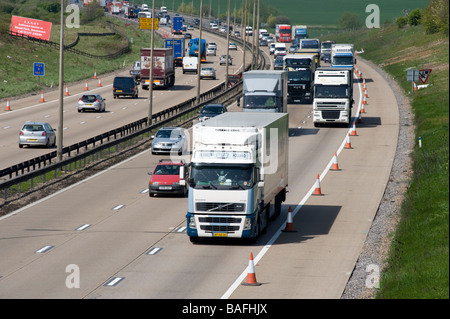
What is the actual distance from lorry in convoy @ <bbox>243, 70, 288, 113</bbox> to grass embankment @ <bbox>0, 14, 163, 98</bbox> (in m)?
31.7

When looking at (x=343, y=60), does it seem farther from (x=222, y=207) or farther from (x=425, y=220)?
(x=222, y=207)

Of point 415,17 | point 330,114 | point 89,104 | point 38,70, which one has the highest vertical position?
point 415,17

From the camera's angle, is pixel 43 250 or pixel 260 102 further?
pixel 260 102

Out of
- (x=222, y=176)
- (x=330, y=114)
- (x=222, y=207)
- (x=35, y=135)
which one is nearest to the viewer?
(x=222, y=207)

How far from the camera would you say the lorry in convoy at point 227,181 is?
27.3 m

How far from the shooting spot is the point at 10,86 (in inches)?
3378

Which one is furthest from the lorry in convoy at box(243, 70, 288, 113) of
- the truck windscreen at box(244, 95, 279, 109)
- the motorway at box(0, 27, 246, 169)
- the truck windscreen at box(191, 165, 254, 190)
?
the truck windscreen at box(191, 165, 254, 190)

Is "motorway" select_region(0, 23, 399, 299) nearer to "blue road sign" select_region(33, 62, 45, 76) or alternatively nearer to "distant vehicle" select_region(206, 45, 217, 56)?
"blue road sign" select_region(33, 62, 45, 76)

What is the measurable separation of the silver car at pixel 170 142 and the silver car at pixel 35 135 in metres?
5.71

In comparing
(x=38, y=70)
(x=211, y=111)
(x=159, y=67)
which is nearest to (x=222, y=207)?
(x=211, y=111)

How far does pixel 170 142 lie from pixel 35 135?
7.23 m

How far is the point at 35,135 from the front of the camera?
165 ft
